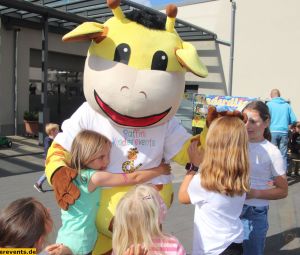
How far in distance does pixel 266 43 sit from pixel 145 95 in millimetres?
11355

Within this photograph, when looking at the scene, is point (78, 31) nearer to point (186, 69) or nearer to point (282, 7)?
point (186, 69)

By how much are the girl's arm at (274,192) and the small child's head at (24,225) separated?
1.49 metres

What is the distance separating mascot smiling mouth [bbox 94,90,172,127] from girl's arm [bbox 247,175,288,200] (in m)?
0.83

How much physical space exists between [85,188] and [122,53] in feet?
2.77

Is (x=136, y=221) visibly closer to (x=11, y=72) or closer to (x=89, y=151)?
(x=89, y=151)

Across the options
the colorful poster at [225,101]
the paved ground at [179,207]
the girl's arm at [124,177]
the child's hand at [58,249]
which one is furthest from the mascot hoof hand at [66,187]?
the colorful poster at [225,101]

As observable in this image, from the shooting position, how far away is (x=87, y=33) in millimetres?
2412

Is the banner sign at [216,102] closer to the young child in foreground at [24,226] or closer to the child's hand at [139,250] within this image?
the child's hand at [139,250]

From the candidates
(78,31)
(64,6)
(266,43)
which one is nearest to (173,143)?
(78,31)

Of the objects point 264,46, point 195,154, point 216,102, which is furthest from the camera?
point 264,46

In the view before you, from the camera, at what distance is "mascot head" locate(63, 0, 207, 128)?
95.0 inches

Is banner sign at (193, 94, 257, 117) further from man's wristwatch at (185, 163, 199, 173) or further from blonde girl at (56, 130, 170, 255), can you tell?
blonde girl at (56, 130, 170, 255)

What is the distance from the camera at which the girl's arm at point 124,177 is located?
2.34 meters

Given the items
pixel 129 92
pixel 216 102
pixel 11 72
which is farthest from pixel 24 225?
pixel 11 72
